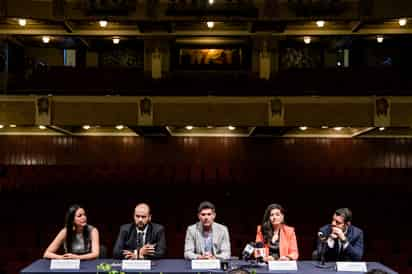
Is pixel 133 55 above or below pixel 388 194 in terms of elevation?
above

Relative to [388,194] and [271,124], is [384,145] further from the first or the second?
[271,124]

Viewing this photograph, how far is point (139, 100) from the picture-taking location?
1156 cm

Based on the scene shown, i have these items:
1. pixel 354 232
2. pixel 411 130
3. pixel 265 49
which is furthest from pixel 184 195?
pixel 354 232

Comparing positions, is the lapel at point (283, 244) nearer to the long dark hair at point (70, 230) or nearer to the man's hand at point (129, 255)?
the man's hand at point (129, 255)

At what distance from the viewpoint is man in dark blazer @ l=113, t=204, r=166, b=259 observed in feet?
18.9

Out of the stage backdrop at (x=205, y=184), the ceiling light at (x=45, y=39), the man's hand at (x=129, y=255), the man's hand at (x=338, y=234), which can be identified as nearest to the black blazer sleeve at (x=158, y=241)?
the man's hand at (x=129, y=255)

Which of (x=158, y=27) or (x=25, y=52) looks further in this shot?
(x=25, y=52)

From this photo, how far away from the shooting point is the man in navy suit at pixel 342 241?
5.54 m

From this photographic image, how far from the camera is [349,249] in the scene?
5.60 metres

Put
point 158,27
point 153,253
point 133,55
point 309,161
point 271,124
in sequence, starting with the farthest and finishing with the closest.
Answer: point 133,55
point 309,161
point 158,27
point 271,124
point 153,253

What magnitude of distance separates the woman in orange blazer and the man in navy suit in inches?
10.5

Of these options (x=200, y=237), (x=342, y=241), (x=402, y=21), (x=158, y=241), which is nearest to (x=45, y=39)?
(x=402, y=21)

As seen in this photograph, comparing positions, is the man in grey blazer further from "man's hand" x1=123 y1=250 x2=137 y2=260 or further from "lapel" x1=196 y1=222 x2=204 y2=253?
"man's hand" x1=123 y1=250 x2=137 y2=260

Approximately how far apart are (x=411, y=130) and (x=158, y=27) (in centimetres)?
549
